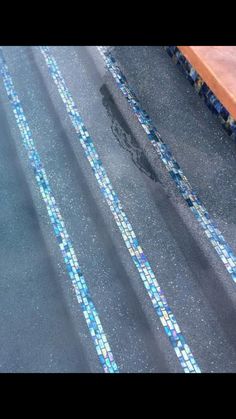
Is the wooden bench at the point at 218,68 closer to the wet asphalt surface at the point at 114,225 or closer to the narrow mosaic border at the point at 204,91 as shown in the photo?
the narrow mosaic border at the point at 204,91

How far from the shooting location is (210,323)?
3.57 metres

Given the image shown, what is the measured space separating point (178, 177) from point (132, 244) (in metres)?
1.07

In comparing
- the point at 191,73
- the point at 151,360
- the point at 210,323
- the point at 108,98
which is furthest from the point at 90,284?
the point at 191,73

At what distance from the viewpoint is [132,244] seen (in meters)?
4.03

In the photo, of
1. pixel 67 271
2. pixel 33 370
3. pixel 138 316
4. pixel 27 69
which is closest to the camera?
pixel 33 370

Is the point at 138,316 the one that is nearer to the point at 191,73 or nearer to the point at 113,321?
the point at 113,321

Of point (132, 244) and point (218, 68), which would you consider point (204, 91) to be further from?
point (132, 244)

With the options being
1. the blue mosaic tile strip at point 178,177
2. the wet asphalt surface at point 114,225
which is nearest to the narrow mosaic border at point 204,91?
the wet asphalt surface at point 114,225

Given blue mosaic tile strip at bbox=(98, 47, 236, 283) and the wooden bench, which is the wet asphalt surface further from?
the wooden bench

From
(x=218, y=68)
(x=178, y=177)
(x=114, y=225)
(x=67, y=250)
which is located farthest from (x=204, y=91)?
(x=67, y=250)

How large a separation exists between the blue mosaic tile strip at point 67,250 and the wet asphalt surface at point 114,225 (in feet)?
0.20

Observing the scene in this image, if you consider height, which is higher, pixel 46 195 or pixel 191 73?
pixel 191 73

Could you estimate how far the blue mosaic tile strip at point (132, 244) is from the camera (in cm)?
348

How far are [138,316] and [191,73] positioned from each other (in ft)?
11.4
